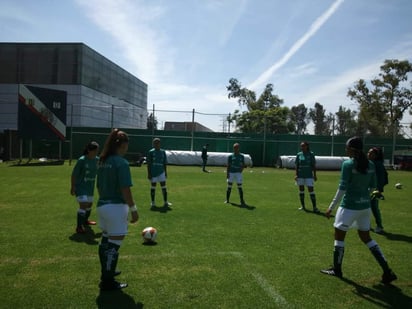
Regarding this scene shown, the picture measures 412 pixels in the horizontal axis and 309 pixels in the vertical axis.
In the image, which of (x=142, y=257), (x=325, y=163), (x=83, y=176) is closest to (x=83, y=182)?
(x=83, y=176)

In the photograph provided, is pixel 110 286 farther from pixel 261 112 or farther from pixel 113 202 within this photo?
pixel 261 112

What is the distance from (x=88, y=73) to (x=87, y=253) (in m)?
48.1

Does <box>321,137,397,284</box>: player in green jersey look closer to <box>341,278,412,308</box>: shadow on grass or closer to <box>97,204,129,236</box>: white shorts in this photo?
<box>341,278,412,308</box>: shadow on grass

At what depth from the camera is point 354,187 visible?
18.1 feet

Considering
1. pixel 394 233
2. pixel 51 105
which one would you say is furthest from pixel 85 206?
pixel 51 105

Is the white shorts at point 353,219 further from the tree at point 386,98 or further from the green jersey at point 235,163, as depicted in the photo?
the tree at point 386,98

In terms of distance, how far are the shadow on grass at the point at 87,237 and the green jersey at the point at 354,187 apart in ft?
15.8

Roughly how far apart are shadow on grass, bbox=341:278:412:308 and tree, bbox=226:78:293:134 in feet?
132

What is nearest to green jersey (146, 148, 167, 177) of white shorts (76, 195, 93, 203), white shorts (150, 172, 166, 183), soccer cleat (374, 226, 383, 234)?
white shorts (150, 172, 166, 183)

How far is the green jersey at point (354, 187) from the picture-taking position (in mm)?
5500

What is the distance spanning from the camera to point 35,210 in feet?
34.9

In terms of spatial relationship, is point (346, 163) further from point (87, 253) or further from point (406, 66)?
point (406, 66)

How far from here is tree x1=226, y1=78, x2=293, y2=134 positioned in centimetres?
4812

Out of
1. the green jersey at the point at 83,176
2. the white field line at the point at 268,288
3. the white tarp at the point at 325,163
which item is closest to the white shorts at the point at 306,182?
the white field line at the point at 268,288
